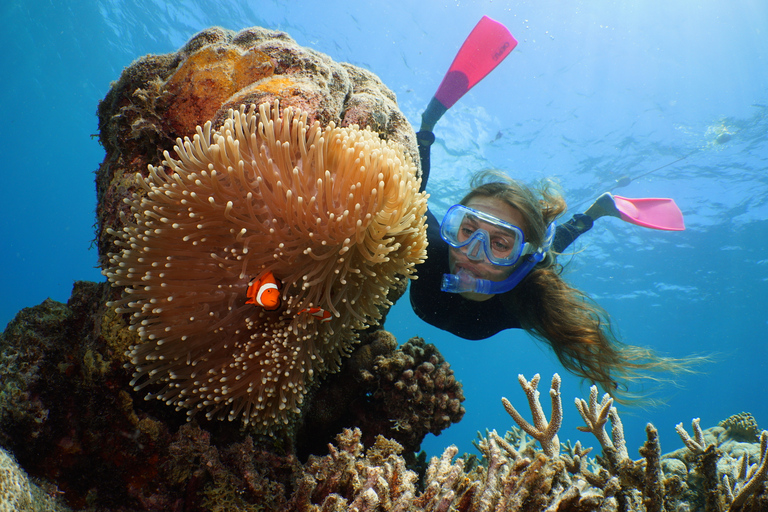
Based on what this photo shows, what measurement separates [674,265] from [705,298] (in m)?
8.43

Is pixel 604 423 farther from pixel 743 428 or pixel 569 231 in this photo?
pixel 743 428

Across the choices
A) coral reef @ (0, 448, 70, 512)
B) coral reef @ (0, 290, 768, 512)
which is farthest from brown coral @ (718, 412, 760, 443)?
coral reef @ (0, 448, 70, 512)

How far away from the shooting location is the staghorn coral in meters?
1.81

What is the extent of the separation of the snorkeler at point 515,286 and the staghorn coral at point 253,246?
2079 mm

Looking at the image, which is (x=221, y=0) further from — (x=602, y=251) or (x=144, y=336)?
(x=602, y=251)

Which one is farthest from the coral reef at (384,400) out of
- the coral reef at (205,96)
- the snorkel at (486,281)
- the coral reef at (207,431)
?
the coral reef at (205,96)

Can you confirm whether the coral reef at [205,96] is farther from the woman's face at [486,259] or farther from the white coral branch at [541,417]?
the white coral branch at [541,417]

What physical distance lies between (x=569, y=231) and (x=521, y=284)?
3.10 m

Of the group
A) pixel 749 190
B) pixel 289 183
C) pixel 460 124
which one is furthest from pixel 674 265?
pixel 289 183

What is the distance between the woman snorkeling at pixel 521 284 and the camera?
403 centimetres

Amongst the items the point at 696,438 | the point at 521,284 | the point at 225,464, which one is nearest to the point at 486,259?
the point at 521,284

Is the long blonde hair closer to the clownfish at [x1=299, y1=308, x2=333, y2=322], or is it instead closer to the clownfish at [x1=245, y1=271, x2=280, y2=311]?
the clownfish at [x1=299, y1=308, x2=333, y2=322]

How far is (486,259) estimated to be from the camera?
4.04 metres

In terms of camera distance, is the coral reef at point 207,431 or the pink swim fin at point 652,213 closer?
the coral reef at point 207,431
